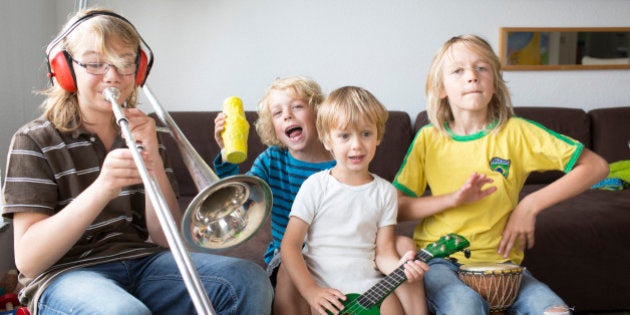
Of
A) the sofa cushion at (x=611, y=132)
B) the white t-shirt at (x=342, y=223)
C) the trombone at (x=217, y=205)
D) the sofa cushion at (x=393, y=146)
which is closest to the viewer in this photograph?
the trombone at (x=217, y=205)

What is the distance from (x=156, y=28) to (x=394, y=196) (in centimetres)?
224

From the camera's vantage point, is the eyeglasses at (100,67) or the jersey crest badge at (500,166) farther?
the jersey crest badge at (500,166)

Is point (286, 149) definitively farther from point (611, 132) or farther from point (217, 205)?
point (611, 132)

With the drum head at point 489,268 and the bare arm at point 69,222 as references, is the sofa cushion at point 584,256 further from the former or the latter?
the bare arm at point 69,222

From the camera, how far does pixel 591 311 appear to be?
2.96m

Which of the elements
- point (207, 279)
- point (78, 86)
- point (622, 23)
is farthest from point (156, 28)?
point (622, 23)

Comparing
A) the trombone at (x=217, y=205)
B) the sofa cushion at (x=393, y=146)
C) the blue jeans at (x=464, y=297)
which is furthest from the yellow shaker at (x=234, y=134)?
the sofa cushion at (x=393, y=146)

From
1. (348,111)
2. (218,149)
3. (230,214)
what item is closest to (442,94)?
(348,111)

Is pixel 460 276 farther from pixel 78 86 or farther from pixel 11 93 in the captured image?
pixel 11 93

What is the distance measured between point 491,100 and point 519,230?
41 cm

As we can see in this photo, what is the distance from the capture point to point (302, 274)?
1.79m

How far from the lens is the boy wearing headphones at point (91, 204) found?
1488 mm

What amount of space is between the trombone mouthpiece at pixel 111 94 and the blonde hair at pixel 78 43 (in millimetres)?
147

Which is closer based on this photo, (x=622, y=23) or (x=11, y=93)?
(x=11, y=93)
